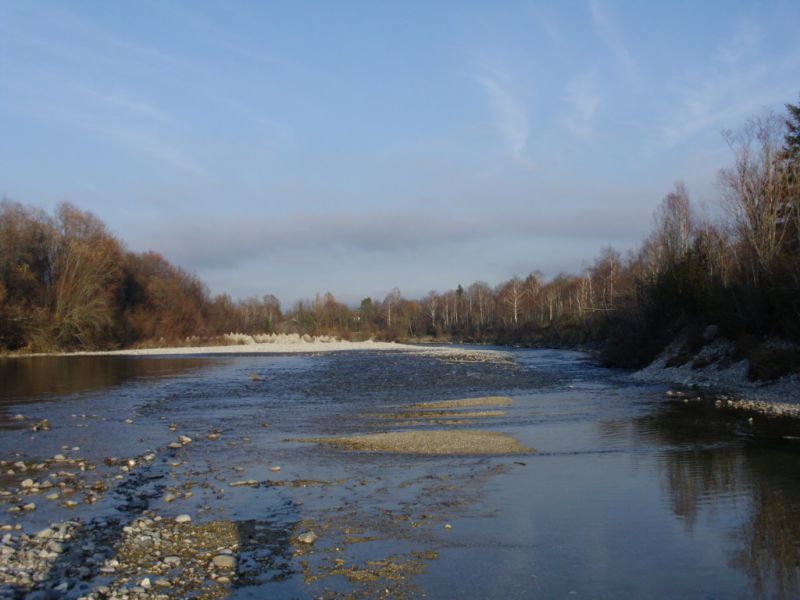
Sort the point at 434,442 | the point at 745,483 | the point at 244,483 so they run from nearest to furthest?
the point at 745,483
the point at 244,483
the point at 434,442

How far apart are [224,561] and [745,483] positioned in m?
9.90

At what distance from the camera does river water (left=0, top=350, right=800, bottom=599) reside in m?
8.02

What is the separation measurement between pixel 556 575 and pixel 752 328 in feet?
104

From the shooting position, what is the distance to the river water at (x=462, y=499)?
8016mm

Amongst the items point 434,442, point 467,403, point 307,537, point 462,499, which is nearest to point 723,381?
point 467,403

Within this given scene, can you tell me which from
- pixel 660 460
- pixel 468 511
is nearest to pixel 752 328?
pixel 660 460

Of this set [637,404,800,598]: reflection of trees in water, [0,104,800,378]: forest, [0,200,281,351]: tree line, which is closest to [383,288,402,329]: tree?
[0,104,800,378]: forest

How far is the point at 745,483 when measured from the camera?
12.6 metres

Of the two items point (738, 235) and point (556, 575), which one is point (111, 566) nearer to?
point (556, 575)

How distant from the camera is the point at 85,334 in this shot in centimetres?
7675

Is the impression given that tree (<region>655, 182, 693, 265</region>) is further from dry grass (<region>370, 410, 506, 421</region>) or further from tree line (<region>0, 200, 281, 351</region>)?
tree line (<region>0, 200, 281, 351</region>)

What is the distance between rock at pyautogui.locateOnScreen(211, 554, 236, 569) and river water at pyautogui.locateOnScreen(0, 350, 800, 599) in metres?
0.13

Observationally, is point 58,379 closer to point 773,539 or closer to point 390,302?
point 773,539

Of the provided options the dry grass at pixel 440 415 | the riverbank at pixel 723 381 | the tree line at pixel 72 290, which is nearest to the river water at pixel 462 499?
the dry grass at pixel 440 415
